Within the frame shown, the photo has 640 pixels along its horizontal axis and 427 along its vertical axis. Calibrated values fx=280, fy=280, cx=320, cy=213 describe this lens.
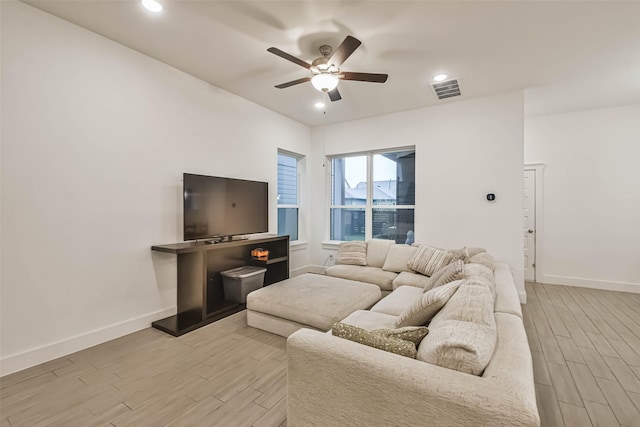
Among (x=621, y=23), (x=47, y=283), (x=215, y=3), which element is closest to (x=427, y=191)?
(x=621, y=23)

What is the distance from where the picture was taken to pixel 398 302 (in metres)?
2.72

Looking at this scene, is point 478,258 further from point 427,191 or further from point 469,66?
point 469,66

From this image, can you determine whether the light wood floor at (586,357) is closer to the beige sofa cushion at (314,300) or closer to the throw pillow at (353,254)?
the beige sofa cushion at (314,300)

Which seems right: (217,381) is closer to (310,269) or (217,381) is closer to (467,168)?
(310,269)

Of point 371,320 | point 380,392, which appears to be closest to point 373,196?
point 371,320

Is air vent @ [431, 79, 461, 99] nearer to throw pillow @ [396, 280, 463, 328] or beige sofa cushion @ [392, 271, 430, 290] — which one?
beige sofa cushion @ [392, 271, 430, 290]

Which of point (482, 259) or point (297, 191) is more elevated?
point (297, 191)

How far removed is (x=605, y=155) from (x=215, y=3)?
607cm

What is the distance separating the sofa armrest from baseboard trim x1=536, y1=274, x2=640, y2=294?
17.2 ft

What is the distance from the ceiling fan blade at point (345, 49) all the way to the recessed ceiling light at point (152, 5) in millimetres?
1489

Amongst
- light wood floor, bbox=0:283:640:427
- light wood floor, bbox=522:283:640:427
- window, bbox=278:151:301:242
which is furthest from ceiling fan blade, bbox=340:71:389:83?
light wood floor, bbox=522:283:640:427

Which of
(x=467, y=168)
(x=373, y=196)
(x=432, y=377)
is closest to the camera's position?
(x=432, y=377)

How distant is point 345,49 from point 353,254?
118 inches

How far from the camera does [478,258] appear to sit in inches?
136
